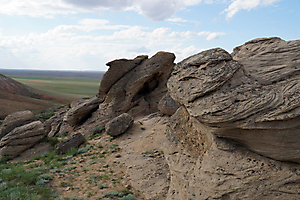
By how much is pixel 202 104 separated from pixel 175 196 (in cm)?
347

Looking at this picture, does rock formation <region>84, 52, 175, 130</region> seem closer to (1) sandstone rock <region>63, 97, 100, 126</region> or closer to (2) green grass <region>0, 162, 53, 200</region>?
(1) sandstone rock <region>63, 97, 100, 126</region>

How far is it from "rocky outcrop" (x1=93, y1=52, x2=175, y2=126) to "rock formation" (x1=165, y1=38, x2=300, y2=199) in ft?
38.1

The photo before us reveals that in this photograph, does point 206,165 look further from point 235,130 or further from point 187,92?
point 187,92

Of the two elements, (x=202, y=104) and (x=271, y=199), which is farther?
(x=202, y=104)

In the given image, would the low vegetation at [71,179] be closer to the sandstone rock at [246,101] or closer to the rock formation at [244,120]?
the rock formation at [244,120]

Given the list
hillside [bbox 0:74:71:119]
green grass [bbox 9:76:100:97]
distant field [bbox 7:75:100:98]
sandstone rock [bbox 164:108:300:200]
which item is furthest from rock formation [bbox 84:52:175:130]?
green grass [bbox 9:76:100:97]

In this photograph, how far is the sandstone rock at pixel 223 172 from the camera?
5.26m

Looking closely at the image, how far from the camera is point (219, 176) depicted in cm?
580

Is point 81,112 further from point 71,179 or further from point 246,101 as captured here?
point 246,101

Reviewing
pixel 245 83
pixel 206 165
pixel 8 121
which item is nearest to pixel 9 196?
pixel 206 165

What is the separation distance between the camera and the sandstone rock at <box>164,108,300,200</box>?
526 cm

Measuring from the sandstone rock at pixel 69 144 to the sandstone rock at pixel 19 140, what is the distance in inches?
101

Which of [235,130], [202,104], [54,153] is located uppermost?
[202,104]

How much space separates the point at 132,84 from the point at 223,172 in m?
13.7
